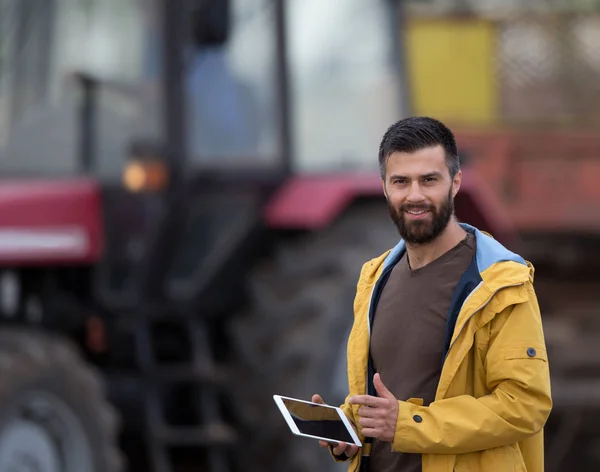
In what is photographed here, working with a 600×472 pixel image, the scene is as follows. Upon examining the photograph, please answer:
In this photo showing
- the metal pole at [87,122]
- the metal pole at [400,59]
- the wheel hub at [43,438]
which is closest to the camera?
the wheel hub at [43,438]

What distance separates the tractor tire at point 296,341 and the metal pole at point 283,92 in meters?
0.47

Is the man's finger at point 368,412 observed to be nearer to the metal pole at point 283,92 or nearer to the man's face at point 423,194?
the man's face at point 423,194

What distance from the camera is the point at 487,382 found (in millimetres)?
2184

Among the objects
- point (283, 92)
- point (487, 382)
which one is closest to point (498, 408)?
point (487, 382)

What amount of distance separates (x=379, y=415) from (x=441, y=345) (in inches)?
6.9

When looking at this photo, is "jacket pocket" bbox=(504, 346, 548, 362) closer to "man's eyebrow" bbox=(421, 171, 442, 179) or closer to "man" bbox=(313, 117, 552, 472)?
"man" bbox=(313, 117, 552, 472)

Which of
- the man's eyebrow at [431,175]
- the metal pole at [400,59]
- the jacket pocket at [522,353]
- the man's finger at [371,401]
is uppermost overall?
the metal pole at [400,59]

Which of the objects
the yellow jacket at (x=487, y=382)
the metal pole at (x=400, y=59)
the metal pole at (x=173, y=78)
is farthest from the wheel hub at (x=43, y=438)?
the yellow jacket at (x=487, y=382)

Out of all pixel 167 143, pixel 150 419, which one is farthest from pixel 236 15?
pixel 150 419

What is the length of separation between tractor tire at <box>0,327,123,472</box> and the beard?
263cm

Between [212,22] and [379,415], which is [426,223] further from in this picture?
[212,22]

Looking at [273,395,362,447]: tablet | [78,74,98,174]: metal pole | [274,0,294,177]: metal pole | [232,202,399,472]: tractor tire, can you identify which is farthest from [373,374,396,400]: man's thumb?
[274,0,294,177]: metal pole

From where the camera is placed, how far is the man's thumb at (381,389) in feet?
7.14

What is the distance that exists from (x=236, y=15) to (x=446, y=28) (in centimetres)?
458
